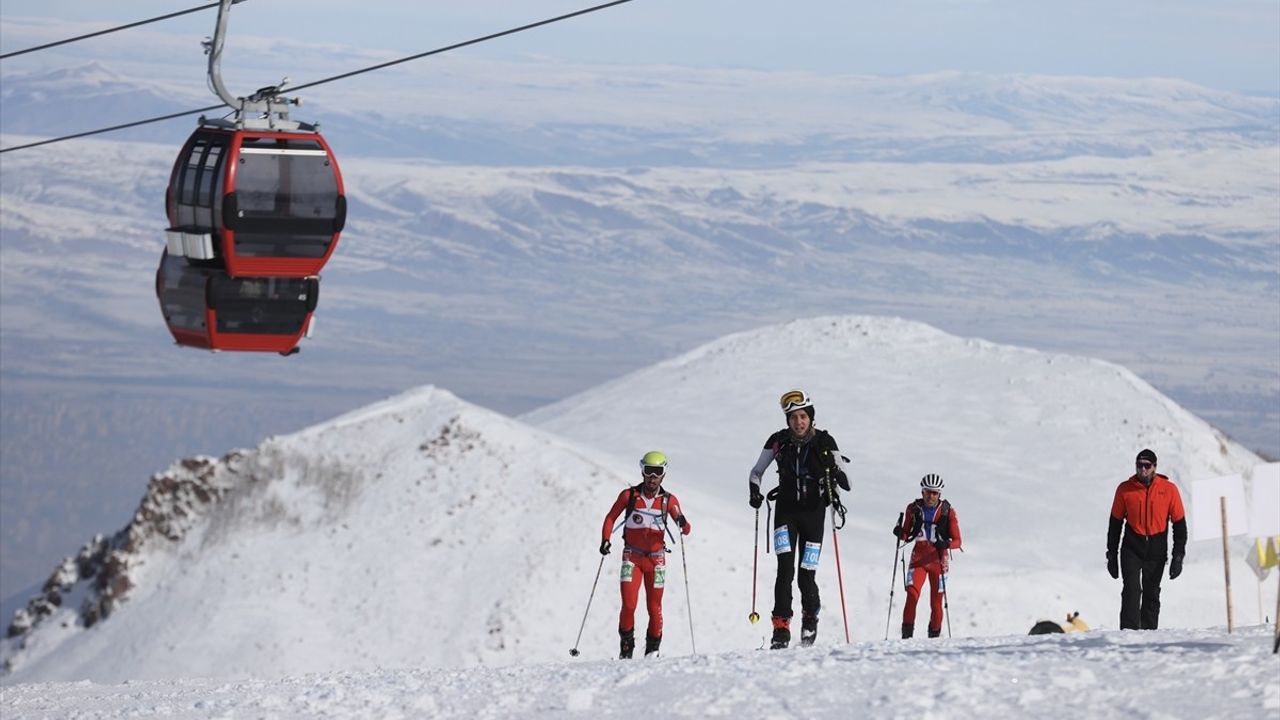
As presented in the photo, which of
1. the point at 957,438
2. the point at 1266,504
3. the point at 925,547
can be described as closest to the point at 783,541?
the point at 925,547

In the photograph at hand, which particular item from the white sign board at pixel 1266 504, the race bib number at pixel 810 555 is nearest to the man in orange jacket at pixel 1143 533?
the race bib number at pixel 810 555

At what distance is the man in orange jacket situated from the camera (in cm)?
1878

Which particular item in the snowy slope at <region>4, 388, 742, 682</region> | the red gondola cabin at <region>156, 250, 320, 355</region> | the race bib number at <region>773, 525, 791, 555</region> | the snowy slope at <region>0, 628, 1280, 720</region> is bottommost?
the snowy slope at <region>4, 388, 742, 682</region>

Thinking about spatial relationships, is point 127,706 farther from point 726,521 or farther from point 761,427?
point 761,427

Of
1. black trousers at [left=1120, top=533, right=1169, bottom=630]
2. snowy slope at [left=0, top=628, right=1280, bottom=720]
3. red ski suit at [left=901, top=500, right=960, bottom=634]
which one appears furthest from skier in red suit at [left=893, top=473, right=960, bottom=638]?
snowy slope at [left=0, top=628, right=1280, bottom=720]

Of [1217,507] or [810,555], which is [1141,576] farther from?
[1217,507]

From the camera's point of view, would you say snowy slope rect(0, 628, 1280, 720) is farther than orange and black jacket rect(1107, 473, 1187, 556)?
No

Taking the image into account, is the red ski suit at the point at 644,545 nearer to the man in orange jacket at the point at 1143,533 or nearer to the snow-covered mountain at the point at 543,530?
the man in orange jacket at the point at 1143,533

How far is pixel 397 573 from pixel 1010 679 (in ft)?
112

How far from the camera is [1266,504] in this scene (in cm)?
1390

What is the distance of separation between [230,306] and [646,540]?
721cm

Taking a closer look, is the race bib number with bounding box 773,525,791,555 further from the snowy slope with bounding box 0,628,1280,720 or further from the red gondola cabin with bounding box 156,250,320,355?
the red gondola cabin with bounding box 156,250,320,355

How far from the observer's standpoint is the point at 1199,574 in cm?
4716

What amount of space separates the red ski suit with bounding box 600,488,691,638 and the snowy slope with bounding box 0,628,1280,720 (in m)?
2.30
